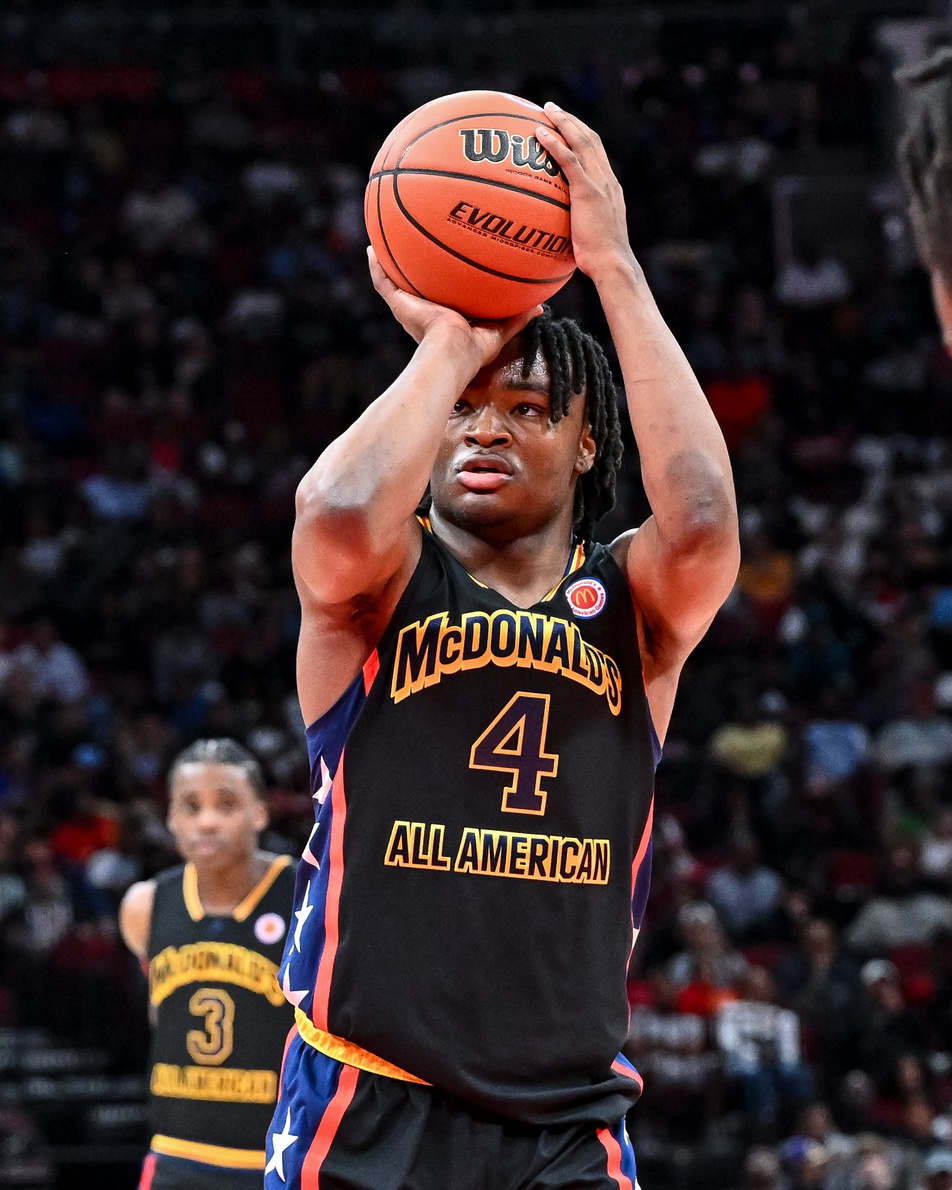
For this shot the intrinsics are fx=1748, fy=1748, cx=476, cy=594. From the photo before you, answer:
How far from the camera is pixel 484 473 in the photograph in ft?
10.3

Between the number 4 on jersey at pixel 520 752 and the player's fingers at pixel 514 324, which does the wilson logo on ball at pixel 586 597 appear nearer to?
the number 4 on jersey at pixel 520 752

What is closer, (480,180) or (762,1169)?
(480,180)

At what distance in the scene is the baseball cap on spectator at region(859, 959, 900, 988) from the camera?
978cm

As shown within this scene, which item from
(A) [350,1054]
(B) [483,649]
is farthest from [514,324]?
(A) [350,1054]

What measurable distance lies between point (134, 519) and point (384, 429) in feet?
34.8

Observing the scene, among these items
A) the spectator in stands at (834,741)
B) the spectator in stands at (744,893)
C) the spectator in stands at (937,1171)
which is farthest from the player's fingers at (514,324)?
the spectator in stands at (834,741)

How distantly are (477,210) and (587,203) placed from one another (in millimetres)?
206

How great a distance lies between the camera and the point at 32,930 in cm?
963

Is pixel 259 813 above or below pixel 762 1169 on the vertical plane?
above

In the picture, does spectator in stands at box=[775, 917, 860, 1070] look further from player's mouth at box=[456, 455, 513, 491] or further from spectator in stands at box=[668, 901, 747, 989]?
player's mouth at box=[456, 455, 513, 491]

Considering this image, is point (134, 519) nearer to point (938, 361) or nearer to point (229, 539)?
point (229, 539)

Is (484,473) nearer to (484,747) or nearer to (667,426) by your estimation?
(667,426)

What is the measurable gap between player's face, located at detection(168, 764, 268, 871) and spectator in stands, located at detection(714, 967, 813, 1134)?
13.2 feet

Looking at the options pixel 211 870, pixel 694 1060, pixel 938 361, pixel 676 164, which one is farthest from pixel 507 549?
pixel 676 164
